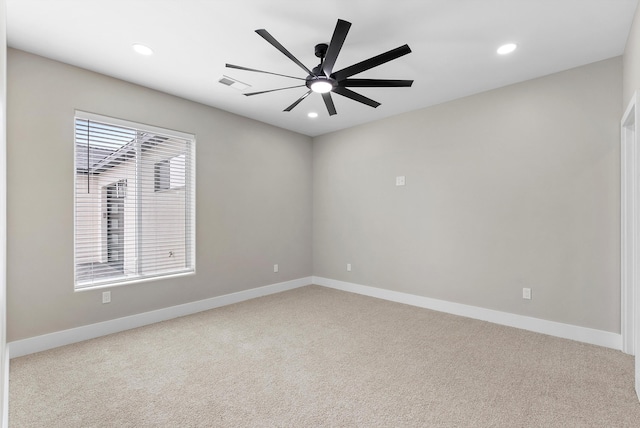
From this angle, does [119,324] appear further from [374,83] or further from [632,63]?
[632,63]

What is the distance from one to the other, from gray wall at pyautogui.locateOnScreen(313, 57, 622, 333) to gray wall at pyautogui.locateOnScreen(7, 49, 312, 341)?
1197 millimetres

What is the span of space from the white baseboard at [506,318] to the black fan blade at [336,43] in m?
3.21

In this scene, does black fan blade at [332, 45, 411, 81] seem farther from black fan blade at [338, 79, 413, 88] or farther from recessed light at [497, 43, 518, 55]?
recessed light at [497, 43, 518, 55]

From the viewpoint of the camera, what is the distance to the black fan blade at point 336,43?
185cm

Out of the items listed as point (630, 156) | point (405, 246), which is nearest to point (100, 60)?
point (405, 246)

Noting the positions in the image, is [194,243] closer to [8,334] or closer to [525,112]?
[8,334]

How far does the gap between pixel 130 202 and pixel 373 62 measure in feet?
9.97

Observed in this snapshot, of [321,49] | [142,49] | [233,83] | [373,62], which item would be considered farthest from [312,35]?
[142,49]

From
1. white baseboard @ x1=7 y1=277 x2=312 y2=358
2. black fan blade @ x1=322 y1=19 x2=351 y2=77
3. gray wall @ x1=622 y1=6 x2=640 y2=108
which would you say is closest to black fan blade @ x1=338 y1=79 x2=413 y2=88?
black fan blade @ x1=322 y1=19 x2=351 y2=77

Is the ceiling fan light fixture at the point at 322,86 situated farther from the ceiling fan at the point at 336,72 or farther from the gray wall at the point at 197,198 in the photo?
the gray wall at the point at 197,198

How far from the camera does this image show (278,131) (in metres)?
5.15

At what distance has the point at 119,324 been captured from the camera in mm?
3369

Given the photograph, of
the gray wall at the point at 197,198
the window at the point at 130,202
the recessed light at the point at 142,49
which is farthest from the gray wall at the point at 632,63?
the window at the point at 130,202

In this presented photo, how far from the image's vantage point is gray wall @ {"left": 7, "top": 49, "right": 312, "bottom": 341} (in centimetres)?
281
